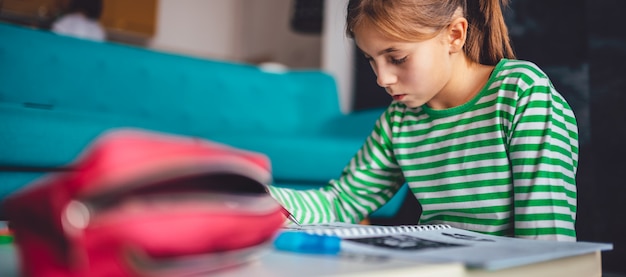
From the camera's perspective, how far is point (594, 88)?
149 centimetres

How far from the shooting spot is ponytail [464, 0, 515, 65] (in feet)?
2.93

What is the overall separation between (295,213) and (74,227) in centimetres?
53

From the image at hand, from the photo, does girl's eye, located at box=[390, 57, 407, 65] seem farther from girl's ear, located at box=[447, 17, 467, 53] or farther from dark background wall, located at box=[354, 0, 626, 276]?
dark background wall, located at box=[354, 0, 626, 276]

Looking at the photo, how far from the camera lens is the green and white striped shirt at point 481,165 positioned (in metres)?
0.70

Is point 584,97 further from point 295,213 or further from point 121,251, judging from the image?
point 121,251

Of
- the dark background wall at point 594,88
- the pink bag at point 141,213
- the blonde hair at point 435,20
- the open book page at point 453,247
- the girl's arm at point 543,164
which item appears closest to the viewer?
the pink bag at point 141,213

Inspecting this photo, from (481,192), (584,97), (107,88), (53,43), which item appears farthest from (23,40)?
(584,97)

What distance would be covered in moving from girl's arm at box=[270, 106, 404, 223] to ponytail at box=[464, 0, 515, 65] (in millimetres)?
187

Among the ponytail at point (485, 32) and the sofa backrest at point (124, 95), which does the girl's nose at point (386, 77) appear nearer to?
the ponytail at point (485, 32)

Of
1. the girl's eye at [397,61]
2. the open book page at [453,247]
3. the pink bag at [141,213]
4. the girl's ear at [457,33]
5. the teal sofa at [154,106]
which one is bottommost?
the teal sofa at [154,106]

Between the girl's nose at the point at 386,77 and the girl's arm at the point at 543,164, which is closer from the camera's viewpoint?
the girl's arm at the point at 543,164

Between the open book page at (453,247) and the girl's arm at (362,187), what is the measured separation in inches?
12.1

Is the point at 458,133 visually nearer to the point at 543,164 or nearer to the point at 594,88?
the point at 543,164

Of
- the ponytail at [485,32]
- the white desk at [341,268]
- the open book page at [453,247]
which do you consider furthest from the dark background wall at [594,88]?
the white desk at [341,268]
